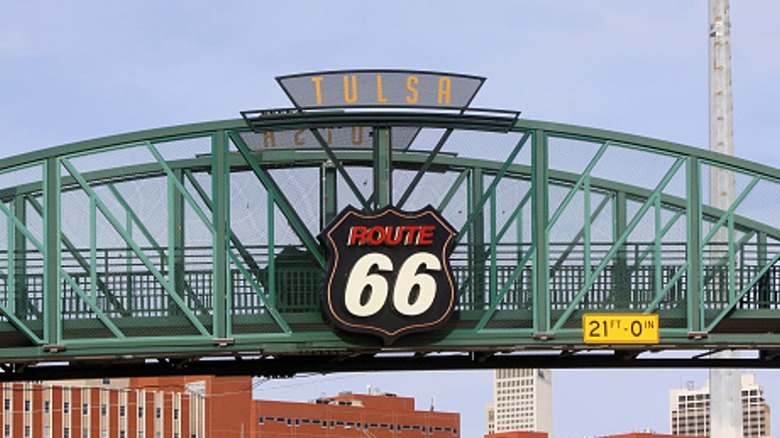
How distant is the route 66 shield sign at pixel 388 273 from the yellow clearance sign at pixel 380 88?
2.37 metres

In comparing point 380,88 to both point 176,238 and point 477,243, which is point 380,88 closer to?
point 477,243

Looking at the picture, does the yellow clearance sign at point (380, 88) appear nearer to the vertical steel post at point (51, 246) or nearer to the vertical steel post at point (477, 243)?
the vertical steel post at point (477, 243)

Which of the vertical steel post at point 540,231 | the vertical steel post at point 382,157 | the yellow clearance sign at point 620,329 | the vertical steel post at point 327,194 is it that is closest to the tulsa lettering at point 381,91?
the vertical steel post at point 382,157

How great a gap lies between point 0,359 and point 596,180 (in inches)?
547

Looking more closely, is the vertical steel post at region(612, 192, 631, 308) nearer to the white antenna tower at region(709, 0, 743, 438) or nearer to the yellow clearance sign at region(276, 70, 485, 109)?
the yellow clearance sign at region(276, 70, 485, 109)

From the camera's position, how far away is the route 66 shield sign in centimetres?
4278

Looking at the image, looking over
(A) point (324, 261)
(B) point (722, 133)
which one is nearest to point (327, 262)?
(A) point (324, 261)

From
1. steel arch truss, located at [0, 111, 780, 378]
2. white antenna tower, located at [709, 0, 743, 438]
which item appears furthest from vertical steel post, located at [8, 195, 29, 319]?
white antenna tower, located at [709, 0, 743, 438]

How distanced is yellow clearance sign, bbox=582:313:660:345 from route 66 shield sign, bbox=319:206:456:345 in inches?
126

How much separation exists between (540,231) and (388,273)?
12.4ft

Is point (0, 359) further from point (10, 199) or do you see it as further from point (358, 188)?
point (358, 188)

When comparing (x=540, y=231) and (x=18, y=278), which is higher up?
(x=540, y=231)

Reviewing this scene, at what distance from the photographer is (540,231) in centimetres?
4428

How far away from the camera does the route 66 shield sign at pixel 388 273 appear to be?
42781mm
